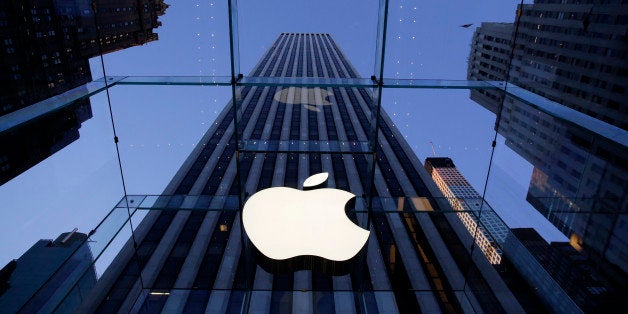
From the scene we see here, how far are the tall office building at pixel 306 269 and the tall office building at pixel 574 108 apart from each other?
5.74ft

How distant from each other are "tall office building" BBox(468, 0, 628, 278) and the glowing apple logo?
8.20 ft

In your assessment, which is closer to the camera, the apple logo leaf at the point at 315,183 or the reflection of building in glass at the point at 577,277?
the apple logo leaf at the point at 315,183

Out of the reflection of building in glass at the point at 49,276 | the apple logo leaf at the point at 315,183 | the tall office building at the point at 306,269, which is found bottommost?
the tall office building at the point at 306,269

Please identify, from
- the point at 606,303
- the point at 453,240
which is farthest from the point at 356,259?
the point at 453,240

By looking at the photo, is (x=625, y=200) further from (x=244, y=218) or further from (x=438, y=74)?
(x=244, y=218)

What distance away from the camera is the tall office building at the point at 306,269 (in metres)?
4.25

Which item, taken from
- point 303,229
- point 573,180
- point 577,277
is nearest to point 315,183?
point 303,229

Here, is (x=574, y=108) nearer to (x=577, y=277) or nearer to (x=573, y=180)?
(x=577, y=277)

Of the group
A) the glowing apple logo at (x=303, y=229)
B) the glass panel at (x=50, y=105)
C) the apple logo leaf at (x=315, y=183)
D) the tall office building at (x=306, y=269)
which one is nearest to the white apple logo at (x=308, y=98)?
the tall office building at (x=306, y=269)

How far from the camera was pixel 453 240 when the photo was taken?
690 inches

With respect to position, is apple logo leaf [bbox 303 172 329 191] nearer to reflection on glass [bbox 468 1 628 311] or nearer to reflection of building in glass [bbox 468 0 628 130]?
reflection on glass [bbox 468 1 628 311]

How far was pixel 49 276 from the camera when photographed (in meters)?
2.91

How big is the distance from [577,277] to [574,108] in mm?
40358

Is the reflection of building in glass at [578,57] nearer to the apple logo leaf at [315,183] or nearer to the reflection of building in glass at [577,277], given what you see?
the reflection of building in glass at [577,277]
